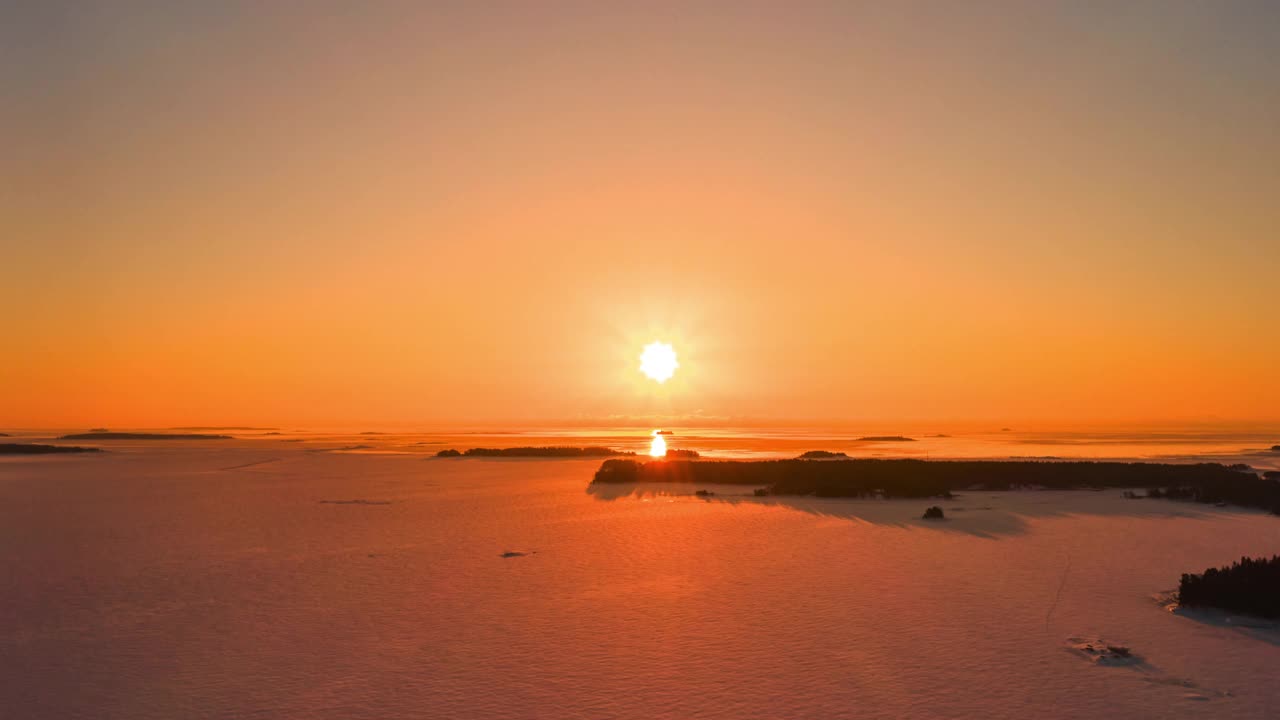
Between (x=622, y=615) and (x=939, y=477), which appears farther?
(x=939, y=477)

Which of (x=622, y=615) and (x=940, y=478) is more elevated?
(x=940, y=478)

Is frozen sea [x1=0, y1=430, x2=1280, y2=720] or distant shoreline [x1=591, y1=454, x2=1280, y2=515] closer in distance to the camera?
frozen sea [x1=0, y1=430, x2=1280, y2=720]

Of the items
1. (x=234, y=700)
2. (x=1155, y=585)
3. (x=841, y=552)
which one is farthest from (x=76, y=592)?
(x=1155, y=585)

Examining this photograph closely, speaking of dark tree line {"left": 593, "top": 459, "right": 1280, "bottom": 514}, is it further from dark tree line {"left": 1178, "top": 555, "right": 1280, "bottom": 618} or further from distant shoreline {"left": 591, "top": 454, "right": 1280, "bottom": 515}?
dark tree line {"left": 1178, "top": 555, "right": 1280, "bottom": 618}

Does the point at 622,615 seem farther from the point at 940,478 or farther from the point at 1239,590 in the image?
the point at 940,478

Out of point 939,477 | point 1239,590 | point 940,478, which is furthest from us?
point 939,477

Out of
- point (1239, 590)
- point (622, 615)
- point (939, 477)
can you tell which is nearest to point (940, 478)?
point (939, 477)

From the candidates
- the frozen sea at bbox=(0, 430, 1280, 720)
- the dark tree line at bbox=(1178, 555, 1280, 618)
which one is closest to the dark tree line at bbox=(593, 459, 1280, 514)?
the frozen sea at bbox=(0, 430, 1280, 720)
